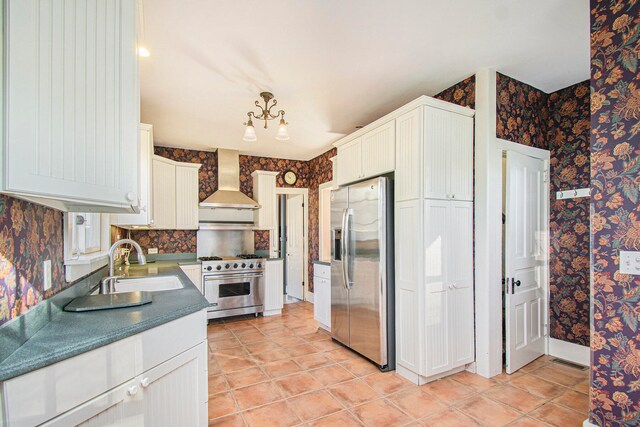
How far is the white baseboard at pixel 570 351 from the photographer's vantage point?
302 cm

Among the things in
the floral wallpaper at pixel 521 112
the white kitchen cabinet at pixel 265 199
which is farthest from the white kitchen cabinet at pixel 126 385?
the white kitchen cabinet at pixel 265 199

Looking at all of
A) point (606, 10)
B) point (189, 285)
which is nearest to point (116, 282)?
point (189, 285)

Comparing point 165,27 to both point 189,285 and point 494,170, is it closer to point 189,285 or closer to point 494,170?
point 189,285

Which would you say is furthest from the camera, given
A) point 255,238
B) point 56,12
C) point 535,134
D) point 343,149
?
point 255,238

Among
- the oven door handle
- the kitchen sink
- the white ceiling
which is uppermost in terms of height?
the white ceiling

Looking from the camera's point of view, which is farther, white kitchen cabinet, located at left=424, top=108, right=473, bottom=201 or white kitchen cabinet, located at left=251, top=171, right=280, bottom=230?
white kitchen cabinet, located at left=251, top=171, right=280, bottom=230

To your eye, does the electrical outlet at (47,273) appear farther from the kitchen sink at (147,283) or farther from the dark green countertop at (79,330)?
the kitchen sink at (147,283)

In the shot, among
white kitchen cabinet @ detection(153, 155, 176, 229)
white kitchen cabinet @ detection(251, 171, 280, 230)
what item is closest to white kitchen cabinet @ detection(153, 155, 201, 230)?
white kitchen cabinet @ detection(153, 155, 176, 229)

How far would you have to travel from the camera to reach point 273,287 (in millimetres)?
4988

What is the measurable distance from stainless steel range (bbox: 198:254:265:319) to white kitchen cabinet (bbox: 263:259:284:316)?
67 mm

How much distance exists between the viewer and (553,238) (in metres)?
3.26

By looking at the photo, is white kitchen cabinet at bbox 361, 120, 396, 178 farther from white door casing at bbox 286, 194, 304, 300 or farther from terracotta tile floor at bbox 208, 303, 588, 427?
white door casing at bbox 286, 194, 304, 300

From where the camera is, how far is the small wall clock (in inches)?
237

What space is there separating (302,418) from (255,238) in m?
3.67
